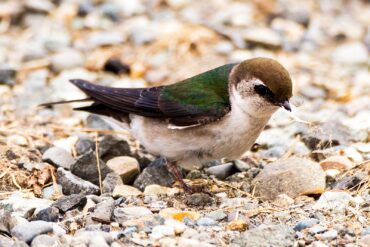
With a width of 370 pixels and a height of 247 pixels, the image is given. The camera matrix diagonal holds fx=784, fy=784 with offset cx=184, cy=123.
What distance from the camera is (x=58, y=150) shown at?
614 centimetres

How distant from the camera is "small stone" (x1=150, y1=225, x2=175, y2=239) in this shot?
462cm

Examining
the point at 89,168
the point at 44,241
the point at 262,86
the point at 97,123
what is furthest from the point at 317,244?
the point at 97,123

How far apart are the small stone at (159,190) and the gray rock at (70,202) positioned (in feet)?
1.88

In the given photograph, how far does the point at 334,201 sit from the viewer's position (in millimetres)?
5262

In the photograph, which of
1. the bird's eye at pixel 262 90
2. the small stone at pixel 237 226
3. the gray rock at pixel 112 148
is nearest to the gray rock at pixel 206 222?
the small stone at pixel 237 226

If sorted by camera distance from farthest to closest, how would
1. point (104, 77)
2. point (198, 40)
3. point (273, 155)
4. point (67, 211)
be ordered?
1. point (198, 40)
2. point (104, 77)
3. point (273, 155)
4. point (67, 211)

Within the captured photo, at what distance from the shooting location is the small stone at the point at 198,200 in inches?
211

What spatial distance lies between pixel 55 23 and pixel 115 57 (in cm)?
134

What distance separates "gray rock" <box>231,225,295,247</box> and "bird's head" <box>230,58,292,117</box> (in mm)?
1050

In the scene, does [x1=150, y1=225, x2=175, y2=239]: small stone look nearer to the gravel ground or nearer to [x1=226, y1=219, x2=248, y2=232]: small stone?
the gravel ground

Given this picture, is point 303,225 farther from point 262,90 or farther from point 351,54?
point 351,54

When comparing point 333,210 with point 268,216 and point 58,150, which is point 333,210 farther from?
point 58,150

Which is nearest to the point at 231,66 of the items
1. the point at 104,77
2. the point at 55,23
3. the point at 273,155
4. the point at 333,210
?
the point at 273,155

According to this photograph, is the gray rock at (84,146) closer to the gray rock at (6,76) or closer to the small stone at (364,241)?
the gray rock at (6,76)
